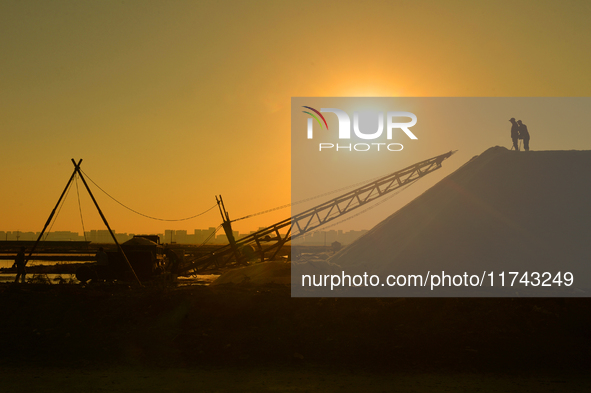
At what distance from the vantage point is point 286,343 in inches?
388

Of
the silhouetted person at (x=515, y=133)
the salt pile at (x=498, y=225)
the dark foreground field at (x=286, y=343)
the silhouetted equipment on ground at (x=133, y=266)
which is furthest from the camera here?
the silhouetted person at (x=515, y=133)

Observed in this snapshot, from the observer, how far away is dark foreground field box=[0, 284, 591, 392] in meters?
8.20

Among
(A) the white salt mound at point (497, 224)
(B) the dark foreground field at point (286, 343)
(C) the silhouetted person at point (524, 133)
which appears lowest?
(B) the dark foreground field at point (286, 343)

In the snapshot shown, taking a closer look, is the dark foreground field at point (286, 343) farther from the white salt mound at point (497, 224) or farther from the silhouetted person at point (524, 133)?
the silhouetted person at point (524, 133)

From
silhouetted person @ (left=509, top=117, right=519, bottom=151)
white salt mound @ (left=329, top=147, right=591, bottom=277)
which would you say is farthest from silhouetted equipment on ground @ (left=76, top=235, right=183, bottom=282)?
silhouetted person @ (left=509, top=117, right=519, bottom=151)

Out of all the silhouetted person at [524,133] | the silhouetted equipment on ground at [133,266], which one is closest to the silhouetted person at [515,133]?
the silhouetted person at [524,133]

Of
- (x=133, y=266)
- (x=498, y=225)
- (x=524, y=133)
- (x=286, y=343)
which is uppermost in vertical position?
(x=524, y=133)

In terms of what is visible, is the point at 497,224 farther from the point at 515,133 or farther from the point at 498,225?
the point at 515,133

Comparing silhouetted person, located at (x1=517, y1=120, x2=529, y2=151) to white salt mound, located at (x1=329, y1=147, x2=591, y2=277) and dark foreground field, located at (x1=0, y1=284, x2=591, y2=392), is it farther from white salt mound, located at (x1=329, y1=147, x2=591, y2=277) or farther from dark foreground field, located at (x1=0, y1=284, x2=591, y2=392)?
dark foreground field, located at (x1=0, y1=284, x2=591, y2=392)

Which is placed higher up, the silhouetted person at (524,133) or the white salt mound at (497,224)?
the silhouetted person at (524,133)

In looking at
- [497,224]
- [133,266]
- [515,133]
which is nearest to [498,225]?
Result: [497,224]

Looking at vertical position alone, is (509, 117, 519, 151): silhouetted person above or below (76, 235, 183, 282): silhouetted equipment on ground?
above

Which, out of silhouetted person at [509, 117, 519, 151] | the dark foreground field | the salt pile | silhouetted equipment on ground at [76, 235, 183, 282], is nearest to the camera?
the dark foreground field

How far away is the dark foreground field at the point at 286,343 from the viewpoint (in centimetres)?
820
